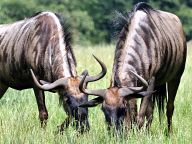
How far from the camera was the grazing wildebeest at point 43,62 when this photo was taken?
669 centimetres

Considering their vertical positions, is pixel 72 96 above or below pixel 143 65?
below

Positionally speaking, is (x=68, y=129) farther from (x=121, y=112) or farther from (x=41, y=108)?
(x=41, y=108)

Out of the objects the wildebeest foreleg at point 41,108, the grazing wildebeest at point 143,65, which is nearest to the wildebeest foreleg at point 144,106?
the grazing wildebeest at point 143,65

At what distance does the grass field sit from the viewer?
19.5 feet

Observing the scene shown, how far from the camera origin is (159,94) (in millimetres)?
8125

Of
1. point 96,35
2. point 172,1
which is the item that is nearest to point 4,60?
point 96,35

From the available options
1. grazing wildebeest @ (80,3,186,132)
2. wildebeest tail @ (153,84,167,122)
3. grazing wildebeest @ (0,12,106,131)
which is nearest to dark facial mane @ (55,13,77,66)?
grazing wildebeest @ (0,12,106,131)

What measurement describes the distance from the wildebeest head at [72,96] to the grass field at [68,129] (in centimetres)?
18

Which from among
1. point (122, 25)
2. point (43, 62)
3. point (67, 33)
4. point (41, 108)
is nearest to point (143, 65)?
point (122, 25)

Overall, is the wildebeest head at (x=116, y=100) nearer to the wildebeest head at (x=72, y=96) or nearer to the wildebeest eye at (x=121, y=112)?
the wildebeest eye at (x=121, y=112)

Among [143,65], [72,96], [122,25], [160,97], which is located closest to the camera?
[72,96]

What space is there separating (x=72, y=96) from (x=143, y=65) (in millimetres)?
921

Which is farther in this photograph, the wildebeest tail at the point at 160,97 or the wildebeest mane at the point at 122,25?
the wildebeest tail at the point at 160,97

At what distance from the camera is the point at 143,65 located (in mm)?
6910
